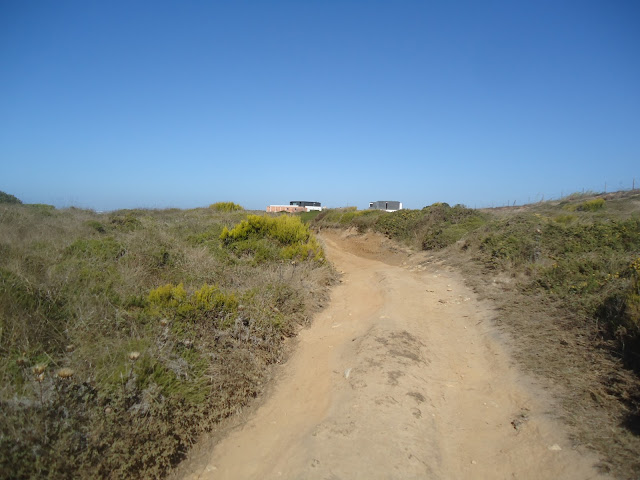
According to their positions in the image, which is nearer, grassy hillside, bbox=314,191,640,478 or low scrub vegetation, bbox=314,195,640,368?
grassy hillside, bbox=314,191,640,478

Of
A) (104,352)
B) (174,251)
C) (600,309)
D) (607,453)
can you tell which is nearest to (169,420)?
(104,352)

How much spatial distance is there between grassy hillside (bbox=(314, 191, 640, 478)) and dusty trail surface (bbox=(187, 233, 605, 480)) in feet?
0.99

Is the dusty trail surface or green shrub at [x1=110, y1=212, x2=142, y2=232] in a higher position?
green shrub at [x1=110, y1=212, x2=142, y2=232]

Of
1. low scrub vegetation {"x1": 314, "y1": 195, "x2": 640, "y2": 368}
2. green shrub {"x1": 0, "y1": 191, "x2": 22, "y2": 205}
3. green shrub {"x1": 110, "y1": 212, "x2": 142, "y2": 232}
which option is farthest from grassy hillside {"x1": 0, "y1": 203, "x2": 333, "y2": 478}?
green shrub {"x1": 0, "y1": 191, "x2": 22, "y2": 205}

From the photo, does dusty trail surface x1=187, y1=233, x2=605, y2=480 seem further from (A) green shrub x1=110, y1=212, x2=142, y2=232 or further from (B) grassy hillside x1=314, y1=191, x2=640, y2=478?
(A) green shrub x1=110, y1=212, x2=142, y2=232

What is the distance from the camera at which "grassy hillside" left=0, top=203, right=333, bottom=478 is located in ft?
9.19

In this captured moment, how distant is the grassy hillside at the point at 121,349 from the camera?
2.80 metres

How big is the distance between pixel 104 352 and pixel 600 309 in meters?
6.46

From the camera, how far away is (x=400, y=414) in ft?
13.3

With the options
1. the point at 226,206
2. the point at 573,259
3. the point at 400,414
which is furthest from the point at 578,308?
the point at 226,206

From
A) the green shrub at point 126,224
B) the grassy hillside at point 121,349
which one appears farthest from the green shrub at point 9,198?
the grassy hillside at point 121,349

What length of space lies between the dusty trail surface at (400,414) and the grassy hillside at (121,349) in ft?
1.72

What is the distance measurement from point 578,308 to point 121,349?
6362 millimetres

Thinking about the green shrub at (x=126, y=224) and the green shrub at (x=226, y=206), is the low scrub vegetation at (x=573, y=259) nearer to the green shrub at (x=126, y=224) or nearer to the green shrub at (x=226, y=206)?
the green shrub at (x=126, y=224)
